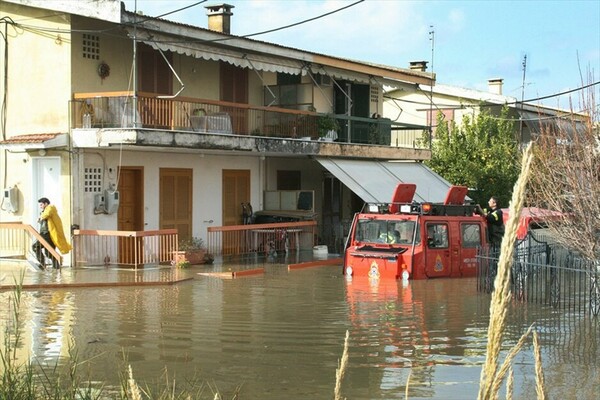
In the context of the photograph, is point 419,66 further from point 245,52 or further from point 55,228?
point 55,228

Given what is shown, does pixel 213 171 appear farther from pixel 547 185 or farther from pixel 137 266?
pixel 547 185

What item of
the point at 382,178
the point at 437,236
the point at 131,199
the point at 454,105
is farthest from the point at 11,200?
the point at 454,105

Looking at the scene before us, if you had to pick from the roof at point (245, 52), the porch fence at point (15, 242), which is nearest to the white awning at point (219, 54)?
the roof at point (245, 52)

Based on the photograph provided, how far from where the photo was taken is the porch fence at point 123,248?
20.0 metres

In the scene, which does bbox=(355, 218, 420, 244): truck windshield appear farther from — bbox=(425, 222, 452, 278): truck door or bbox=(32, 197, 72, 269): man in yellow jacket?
bbox=(32, 197, 72, 269): man in yellow jacket

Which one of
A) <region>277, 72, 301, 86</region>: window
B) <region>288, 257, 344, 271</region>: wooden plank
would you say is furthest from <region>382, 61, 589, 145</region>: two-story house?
<region>288, 257, 344, 271</region>: wooden plank

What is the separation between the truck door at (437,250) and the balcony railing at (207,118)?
256 inches

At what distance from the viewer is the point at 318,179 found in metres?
29.0

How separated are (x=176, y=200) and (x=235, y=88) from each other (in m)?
4.34

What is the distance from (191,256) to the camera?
69.2ft

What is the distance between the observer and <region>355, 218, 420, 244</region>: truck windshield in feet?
61.7

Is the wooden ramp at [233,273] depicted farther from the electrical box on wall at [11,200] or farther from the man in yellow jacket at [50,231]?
the electrical box on wall at [11,200]

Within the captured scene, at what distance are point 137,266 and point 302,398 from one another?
39.3 feet

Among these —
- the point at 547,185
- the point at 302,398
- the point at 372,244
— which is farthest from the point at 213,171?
the point at 302,398
